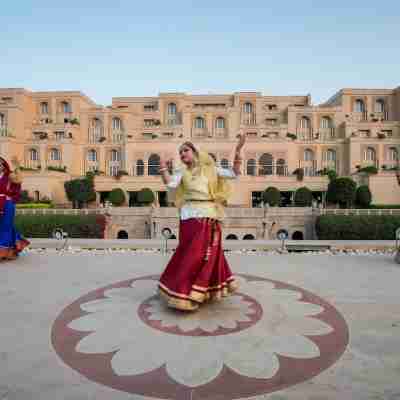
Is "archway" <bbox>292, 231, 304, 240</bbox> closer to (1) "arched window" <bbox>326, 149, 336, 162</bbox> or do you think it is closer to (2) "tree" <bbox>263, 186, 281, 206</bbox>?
(2) "tree" <bbox>263, 186, 281, 206</bbox>

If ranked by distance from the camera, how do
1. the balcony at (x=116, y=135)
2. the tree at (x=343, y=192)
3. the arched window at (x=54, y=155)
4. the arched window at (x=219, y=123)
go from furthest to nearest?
the balcony at (x=116, y=135)
the arched window at (x=219, y=123)
the arched window at (x=54, y=155)
the tree at (x=343, y=192)

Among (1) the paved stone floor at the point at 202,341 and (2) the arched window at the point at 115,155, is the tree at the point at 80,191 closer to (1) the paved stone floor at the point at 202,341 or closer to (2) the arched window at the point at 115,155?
(2) the arched window at the point at 115,155

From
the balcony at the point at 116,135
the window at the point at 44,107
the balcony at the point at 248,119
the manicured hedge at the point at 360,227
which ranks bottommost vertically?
the manicured hedge at the point at 360,227

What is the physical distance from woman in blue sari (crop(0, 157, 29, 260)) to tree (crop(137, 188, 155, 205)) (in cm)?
2025

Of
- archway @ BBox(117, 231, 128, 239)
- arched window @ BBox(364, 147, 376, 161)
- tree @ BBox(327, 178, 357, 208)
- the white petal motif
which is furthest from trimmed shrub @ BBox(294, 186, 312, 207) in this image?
the white petal motif

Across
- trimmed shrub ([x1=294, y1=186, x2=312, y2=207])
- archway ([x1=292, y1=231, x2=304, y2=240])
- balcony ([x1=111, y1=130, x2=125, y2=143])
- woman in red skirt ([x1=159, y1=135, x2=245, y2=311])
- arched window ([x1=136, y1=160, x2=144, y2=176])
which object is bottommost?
archway ([x1=292, y1=231, x2=304, y2=240])

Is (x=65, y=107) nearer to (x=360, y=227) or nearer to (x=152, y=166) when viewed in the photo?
(x=152, y=166)

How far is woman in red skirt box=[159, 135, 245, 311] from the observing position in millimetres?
3414

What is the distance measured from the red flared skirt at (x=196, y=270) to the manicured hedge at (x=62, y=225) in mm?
19170

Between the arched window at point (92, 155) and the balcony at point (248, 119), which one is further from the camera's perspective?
the balcony at point (248, 119)

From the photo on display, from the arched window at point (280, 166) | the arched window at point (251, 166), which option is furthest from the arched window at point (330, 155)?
the arched window at point (251, 166)

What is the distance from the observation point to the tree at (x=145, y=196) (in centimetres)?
2688

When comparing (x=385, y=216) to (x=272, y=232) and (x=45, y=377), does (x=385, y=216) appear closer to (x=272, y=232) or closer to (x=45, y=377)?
(x=272, y=232)

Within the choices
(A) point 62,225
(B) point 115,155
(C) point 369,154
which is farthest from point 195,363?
(C) point 369,154
